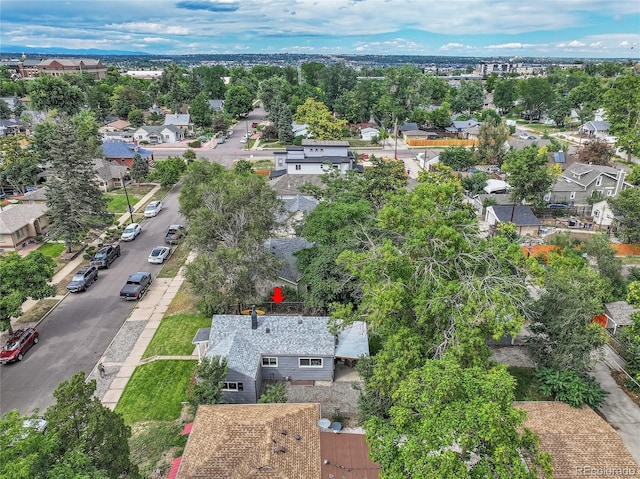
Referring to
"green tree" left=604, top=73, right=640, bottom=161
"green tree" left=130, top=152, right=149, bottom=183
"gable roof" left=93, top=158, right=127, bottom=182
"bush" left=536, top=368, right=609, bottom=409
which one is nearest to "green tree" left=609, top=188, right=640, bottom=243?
"bush" left=536, top=368, right=609, bottom=409

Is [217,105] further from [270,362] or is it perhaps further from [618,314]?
[618,314]

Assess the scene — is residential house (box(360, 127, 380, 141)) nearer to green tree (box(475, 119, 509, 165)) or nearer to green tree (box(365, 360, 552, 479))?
green tree (box(475, 119, 509, 165))

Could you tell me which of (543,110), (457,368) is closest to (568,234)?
(457,368)

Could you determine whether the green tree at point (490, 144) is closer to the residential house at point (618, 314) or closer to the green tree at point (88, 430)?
the residential house at point (618, 314)

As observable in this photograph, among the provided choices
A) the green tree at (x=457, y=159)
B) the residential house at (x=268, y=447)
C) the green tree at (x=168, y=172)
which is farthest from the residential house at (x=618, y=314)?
the green tree at (x=168, y=172)

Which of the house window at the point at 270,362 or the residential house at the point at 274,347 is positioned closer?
the residential house at the point at 274,347

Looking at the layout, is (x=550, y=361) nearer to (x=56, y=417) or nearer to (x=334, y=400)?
(x=334, y=400)
